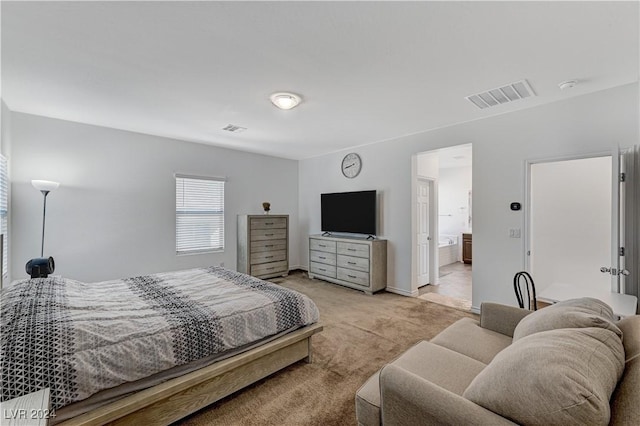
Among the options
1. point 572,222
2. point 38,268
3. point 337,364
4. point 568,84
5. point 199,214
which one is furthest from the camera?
point 199,214

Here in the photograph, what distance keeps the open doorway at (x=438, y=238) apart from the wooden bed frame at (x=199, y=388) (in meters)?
2.82

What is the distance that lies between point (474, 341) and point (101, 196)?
15.7ft

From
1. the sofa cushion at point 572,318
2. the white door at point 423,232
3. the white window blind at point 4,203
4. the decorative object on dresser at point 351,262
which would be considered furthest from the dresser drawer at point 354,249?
the white window blind at point 4,203

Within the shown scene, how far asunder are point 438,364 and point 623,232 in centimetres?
232

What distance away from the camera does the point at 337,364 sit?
2523mm

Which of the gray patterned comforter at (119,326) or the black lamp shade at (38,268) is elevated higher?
the black lamp shade at (38,268)

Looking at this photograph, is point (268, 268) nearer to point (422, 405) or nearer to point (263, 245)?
point (263, 245)

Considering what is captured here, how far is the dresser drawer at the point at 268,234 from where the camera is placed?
5.30 metres

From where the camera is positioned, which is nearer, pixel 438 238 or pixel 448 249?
pixel 438 238

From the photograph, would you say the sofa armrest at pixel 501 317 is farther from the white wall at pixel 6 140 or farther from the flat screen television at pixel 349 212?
the white wall at pixel 6 140

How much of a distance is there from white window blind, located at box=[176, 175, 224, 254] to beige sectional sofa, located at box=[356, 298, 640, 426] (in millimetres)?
4269

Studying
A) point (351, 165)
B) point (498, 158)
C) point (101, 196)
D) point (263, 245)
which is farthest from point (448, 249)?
point (101, 196)

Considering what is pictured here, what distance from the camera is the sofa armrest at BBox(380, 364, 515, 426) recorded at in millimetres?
1060

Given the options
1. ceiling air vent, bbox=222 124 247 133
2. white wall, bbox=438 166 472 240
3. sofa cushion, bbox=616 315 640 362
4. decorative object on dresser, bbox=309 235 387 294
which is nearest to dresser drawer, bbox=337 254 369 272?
decorative object on dresser, bbox=309 235 387 294
